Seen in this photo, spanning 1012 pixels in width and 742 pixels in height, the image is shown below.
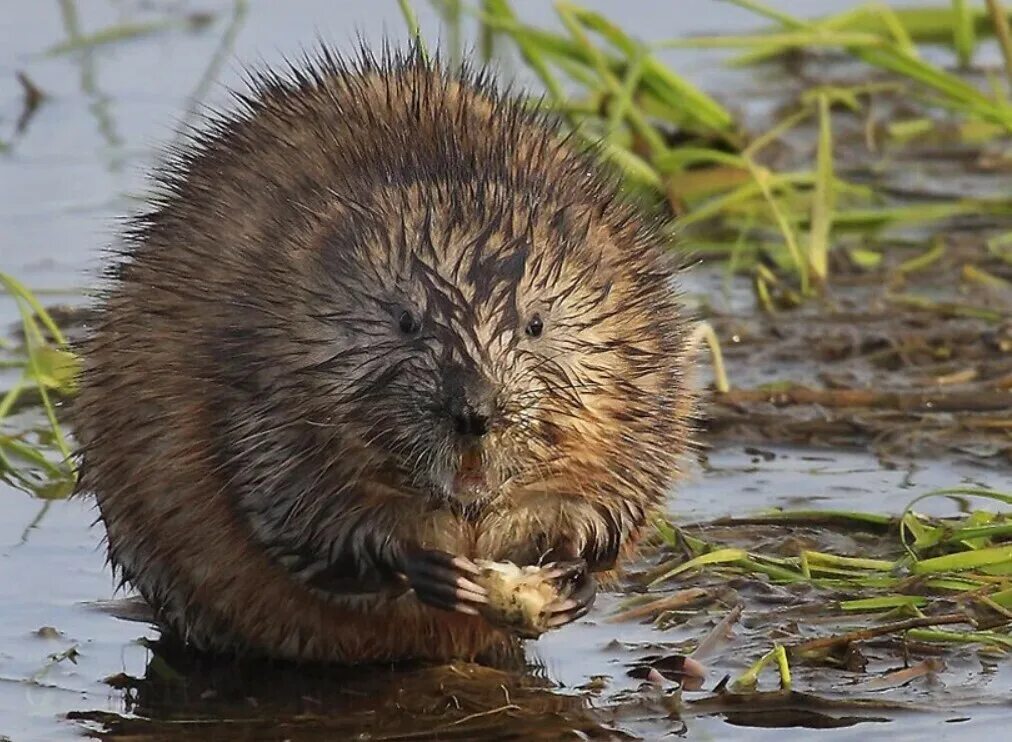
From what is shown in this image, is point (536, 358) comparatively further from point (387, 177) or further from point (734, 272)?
point (734, 272)

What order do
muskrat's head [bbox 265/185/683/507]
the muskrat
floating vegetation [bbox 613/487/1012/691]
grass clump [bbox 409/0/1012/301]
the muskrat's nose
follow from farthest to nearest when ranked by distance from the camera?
grass clump [bbox 409/0/1012/301], floating vegetation [bbox 613/487/1012/691], the muskrat, muskrat's head [bbox 265/185/683/507], the muskrat's nose

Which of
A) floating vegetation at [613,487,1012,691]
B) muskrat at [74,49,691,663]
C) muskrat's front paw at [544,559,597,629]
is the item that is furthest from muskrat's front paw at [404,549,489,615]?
floating vegetation at [613,487,1012,691]

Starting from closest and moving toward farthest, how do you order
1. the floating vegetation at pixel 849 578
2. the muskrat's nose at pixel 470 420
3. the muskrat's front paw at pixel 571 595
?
the muskrat's nose at pixel 470 420 → the muskrat's front paw at pixel 571 595 → the floating vegetation at pixel 849 578

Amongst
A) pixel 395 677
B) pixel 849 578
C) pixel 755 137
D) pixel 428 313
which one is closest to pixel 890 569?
pixel 849 578

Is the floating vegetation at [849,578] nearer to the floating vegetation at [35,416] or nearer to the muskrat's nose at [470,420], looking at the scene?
the muskrat's nose at [470,420]

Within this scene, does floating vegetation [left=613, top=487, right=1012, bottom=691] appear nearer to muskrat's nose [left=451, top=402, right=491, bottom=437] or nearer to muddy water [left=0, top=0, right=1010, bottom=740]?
muddy water [left=0, top=0, right=1010, bottom=740]

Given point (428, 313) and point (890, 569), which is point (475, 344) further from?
point (890, 569)

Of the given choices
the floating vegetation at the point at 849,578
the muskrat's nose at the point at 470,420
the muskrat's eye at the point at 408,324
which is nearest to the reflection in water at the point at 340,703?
the floating vegetation at the point at 849,578
